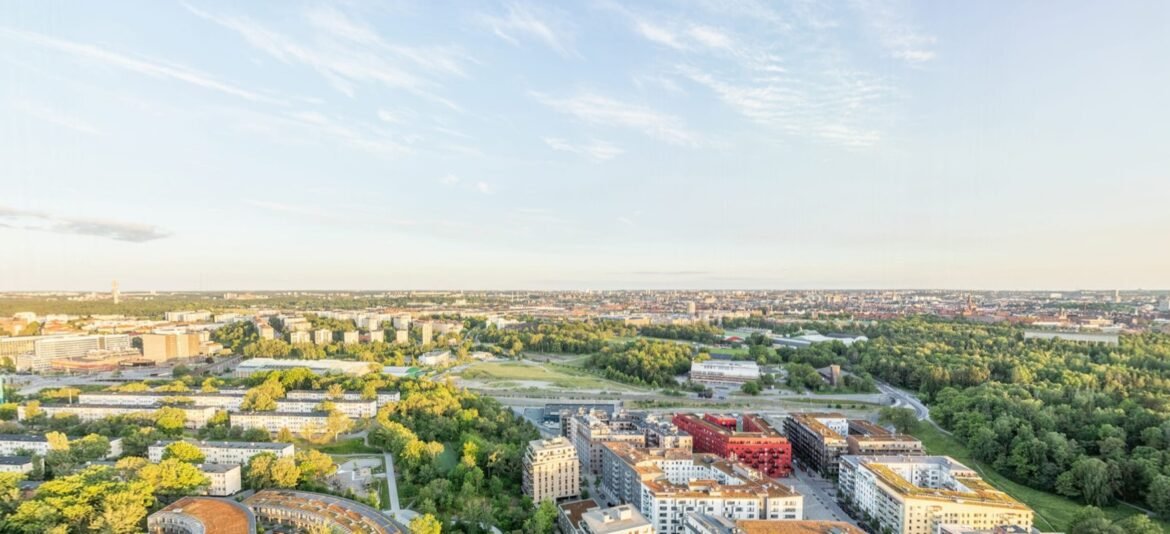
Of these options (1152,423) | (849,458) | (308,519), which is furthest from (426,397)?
(1152,423)

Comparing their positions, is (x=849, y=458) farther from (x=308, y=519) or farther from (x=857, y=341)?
(x=857, y=341)

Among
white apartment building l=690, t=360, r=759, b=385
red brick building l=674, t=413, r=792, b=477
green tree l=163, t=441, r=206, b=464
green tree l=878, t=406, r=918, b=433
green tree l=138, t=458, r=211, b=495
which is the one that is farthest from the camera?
white apartment building l=690, t=360, r=759, b=385

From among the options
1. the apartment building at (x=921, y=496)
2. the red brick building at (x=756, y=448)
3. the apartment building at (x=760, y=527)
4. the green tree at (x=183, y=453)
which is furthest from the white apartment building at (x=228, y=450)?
the apartment building at (x=921, y=496)

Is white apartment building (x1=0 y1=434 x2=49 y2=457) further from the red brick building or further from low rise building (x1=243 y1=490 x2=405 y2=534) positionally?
the red brick building

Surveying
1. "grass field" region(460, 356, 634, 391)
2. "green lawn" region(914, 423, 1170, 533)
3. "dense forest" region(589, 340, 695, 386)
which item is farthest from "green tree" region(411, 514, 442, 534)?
"dense forest" region(589, 340, 695, 386)

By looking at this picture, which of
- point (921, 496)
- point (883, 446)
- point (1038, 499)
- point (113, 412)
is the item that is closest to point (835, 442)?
point (883, 446)

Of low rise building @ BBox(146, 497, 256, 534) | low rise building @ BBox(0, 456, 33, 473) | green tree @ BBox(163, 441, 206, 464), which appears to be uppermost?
green tree @ BBox(163, 441, 206, 464)
